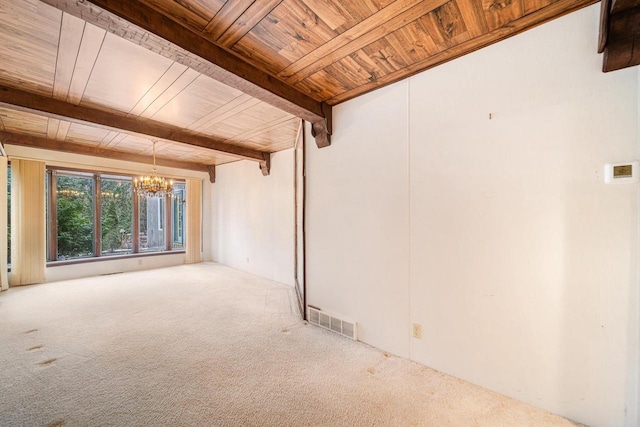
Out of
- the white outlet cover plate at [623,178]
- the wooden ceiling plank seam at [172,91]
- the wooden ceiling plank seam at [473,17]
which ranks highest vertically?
the wooden ceiling plank seam at [172,91]

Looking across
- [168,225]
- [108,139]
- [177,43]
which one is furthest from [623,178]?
[168,225]

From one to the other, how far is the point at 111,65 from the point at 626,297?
4.05m

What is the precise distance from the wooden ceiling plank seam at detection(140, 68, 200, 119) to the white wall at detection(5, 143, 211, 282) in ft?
10.0

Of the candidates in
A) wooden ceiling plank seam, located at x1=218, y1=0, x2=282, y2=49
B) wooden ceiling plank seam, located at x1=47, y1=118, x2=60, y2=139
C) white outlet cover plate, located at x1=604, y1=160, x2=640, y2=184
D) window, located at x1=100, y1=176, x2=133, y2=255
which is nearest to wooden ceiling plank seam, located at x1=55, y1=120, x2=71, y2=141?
wooden ceiling plank seam, located at x1=47, y1=118, x2=60, y2=139

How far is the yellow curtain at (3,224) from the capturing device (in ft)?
13.7

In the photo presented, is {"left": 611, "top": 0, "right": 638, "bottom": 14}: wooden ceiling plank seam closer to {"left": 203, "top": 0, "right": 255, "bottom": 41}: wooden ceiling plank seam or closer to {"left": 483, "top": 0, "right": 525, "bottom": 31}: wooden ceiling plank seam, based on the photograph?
{"left": 483, "top": 0, "right": 525, "bottom": 31}: wooden ceiling plank seam

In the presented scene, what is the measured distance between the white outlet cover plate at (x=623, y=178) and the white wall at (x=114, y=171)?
7.26 meters

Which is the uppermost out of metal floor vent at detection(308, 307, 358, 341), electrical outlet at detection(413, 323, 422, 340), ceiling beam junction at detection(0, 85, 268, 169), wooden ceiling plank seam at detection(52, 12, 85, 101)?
wooden ceiling plank seam at detection(52, 12, 85, 101)

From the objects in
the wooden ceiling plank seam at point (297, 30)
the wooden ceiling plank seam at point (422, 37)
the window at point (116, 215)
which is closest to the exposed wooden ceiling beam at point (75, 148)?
the window at point (116, 215)

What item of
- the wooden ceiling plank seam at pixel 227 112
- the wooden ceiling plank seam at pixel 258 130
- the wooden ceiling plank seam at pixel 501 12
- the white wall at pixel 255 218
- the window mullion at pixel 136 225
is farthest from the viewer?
the window mullion at pixel 136 225

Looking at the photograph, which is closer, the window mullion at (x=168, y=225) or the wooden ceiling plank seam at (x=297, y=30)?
the wooden ceiling plank seam at (x=297, y=30)

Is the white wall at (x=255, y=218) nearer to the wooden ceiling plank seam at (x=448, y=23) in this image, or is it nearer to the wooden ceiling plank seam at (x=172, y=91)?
the wooden ceiling plank seam at (x=172, y=91)

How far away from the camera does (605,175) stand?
1502 millimetres

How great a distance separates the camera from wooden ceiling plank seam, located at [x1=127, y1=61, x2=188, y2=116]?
2.20m
